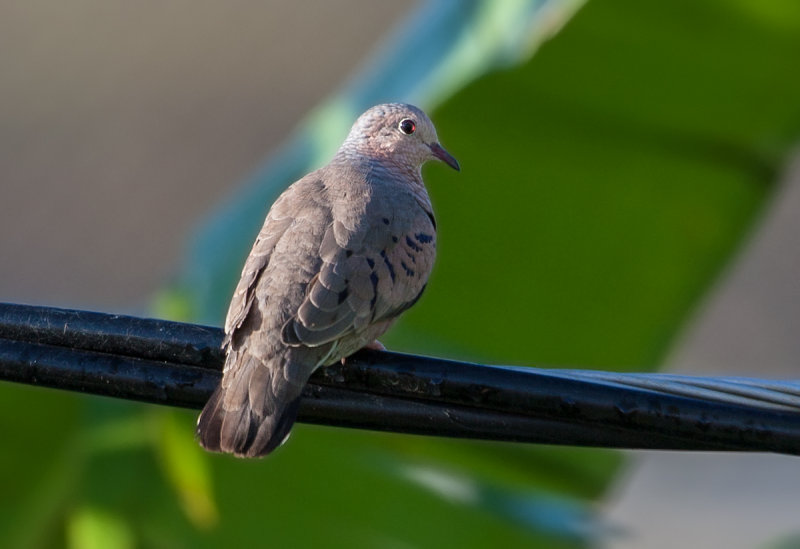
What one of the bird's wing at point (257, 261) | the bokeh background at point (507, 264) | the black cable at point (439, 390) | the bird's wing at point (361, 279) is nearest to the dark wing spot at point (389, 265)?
the bird's wing at point (361, 279)

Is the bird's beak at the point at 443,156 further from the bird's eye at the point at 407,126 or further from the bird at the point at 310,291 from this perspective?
the bird at the point at 310,291

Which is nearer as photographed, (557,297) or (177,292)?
(177,292)

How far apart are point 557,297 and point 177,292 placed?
136 centimetres

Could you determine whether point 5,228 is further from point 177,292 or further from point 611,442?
point 611,442

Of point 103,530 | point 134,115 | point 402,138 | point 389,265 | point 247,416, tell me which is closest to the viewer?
point 247,416

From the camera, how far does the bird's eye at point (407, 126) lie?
4.37 m

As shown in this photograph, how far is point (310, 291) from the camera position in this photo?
3.38m

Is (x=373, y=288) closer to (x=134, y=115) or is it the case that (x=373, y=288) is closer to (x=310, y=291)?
(x=310, y=291)

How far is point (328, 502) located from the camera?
4.95m

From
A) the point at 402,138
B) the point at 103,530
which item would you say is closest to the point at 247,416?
the point at 402,138

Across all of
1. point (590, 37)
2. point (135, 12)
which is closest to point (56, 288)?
point (135, 12)

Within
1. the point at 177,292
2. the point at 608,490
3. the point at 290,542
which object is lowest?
the point at 290,542

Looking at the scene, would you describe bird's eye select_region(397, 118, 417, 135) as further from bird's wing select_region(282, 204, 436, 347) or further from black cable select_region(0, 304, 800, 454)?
black cable select_region(0, 304, 800, 454)

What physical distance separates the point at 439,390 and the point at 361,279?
2.15 feet
